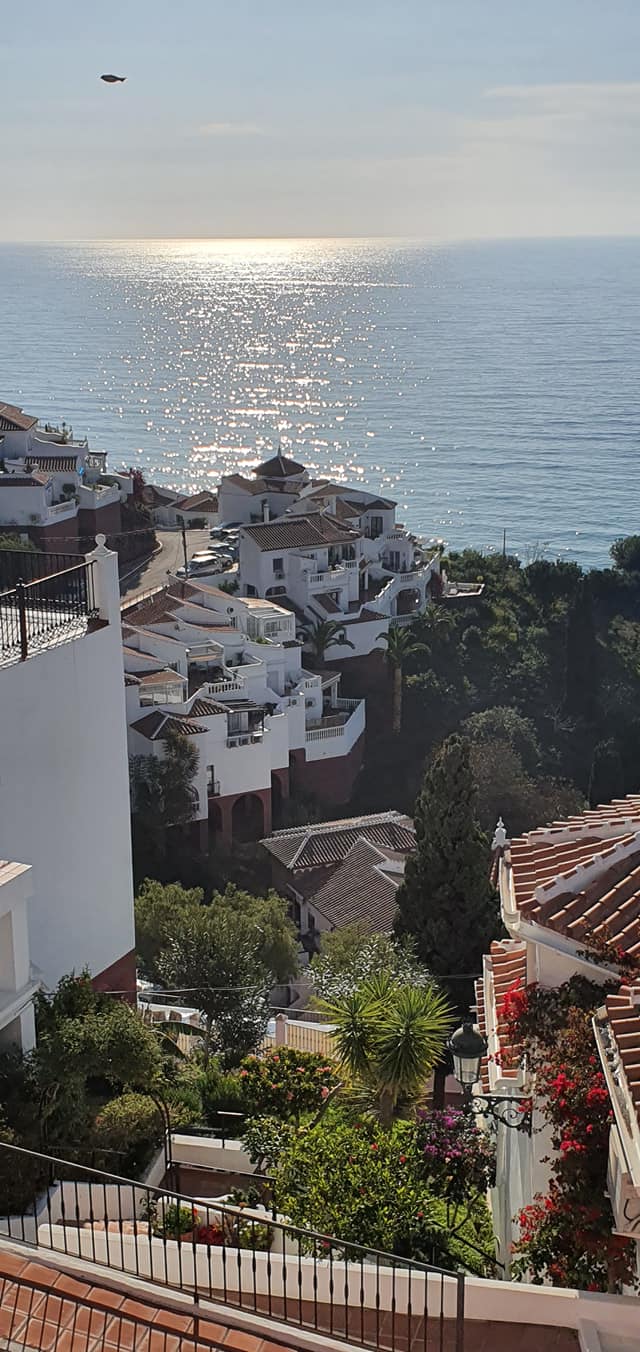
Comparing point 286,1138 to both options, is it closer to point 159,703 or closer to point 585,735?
point 159,703

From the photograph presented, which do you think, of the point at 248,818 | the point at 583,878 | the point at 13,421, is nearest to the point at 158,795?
the point at 248,818

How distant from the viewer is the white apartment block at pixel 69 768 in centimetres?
1005

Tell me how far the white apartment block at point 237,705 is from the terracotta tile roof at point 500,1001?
22.8m

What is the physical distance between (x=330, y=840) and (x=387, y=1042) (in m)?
24.0

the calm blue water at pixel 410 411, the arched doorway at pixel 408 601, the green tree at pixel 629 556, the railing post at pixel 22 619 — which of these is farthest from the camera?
the calm blue water at pixel 410 411

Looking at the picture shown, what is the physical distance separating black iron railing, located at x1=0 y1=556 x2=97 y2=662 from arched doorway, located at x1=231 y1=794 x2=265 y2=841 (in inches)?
977

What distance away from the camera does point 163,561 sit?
2157 inches

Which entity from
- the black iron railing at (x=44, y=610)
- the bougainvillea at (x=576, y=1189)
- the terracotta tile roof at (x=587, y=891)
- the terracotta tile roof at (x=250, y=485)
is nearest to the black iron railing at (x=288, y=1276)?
the bougainvillea at (x=576, y=1189)

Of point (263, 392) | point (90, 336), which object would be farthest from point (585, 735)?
point (90, 336)

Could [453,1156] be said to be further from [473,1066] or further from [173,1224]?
[173,1224]

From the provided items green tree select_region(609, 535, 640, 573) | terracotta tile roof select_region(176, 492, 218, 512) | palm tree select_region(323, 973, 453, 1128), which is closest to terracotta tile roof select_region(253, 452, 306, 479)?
terracotta tile roof select_region(176, 492, 218, 512)

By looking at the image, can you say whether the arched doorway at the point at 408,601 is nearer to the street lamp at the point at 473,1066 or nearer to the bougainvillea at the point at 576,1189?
the street lamp at the point at 473,1066

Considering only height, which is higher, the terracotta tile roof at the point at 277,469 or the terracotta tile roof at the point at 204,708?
the terracotta tile roof at the point at 277,469

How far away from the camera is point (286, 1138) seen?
32.3 ft
